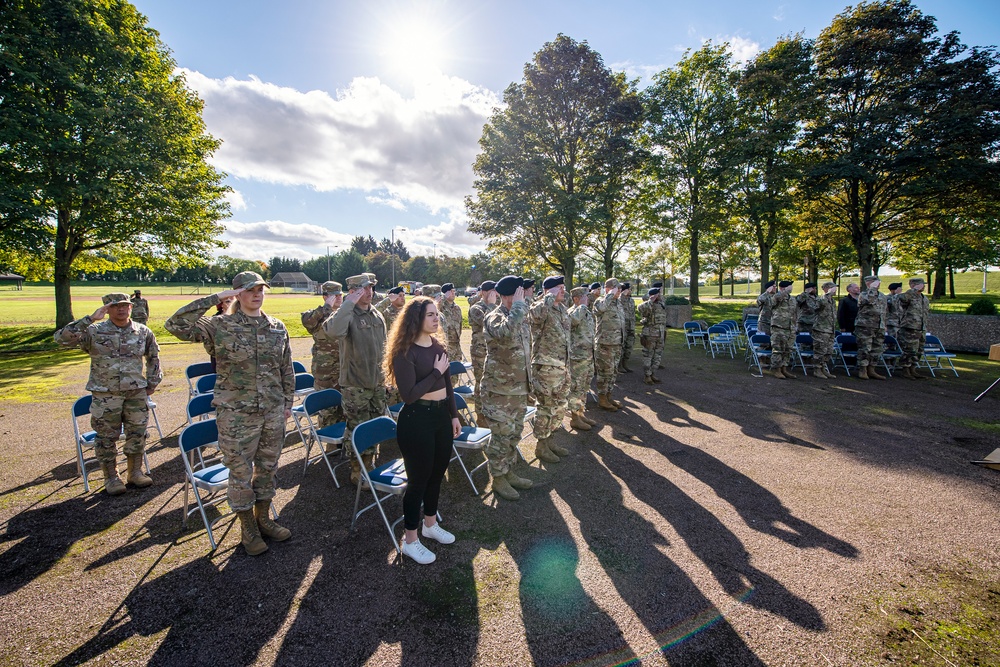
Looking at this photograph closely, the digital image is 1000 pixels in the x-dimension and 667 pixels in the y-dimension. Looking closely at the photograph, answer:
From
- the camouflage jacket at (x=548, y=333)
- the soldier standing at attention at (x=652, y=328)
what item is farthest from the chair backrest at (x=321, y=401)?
the soldier standing at attention at (x=652, y=328)

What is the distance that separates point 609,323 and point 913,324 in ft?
28.6

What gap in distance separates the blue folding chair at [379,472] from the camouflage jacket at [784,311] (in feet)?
33.6

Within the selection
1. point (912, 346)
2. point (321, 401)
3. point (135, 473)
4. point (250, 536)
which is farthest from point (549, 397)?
point (912, 346)

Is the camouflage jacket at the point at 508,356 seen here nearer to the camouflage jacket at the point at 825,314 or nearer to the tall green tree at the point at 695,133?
the camouflage jacket at the point at 825,314

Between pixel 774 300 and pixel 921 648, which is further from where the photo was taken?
pixel 774 300

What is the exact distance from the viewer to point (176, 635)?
2.68m

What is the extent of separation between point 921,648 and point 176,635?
4.91m

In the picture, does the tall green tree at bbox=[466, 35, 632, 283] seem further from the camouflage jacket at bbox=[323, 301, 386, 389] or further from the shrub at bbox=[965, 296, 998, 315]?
the camouflage jacket at bbox=[323, 301, 386, 389]

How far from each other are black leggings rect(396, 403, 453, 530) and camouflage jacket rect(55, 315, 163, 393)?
3.72 meters

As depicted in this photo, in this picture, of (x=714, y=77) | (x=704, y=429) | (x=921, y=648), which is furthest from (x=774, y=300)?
(x=714, y=77)

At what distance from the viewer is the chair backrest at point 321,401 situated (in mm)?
4984

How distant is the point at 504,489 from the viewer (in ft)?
14.8

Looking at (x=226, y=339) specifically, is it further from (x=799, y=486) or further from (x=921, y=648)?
(x=799, y=486)

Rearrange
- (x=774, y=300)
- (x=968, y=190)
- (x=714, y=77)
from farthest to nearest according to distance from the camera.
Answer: (x=714, y=77)
(x=968, y=190)
(x=774, y=300)
